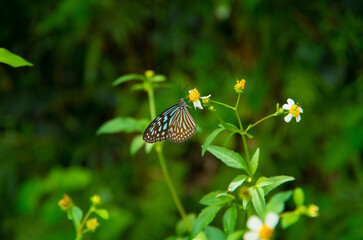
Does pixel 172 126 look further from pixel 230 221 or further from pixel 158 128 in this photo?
pixel 230 221

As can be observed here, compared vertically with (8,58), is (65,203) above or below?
below

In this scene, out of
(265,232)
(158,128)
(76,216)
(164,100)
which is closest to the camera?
(265,232)

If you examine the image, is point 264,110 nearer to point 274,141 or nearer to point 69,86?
point 274,141

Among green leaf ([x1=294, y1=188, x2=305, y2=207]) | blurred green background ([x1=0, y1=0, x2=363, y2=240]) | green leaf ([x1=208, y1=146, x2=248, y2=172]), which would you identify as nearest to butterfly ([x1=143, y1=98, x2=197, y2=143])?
green leaf ([x1=208, y1=146, x2=248, y2=172])

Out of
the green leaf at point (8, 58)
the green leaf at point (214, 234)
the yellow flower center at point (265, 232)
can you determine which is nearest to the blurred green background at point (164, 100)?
the green leaf at point (214, 234)

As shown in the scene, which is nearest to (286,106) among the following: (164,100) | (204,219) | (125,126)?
(204,219)

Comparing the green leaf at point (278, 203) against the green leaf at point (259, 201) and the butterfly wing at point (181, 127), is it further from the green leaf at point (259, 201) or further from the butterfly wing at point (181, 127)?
the butterfly wing at point (181, 127)

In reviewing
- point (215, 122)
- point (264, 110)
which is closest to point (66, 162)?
point (215, 122)
